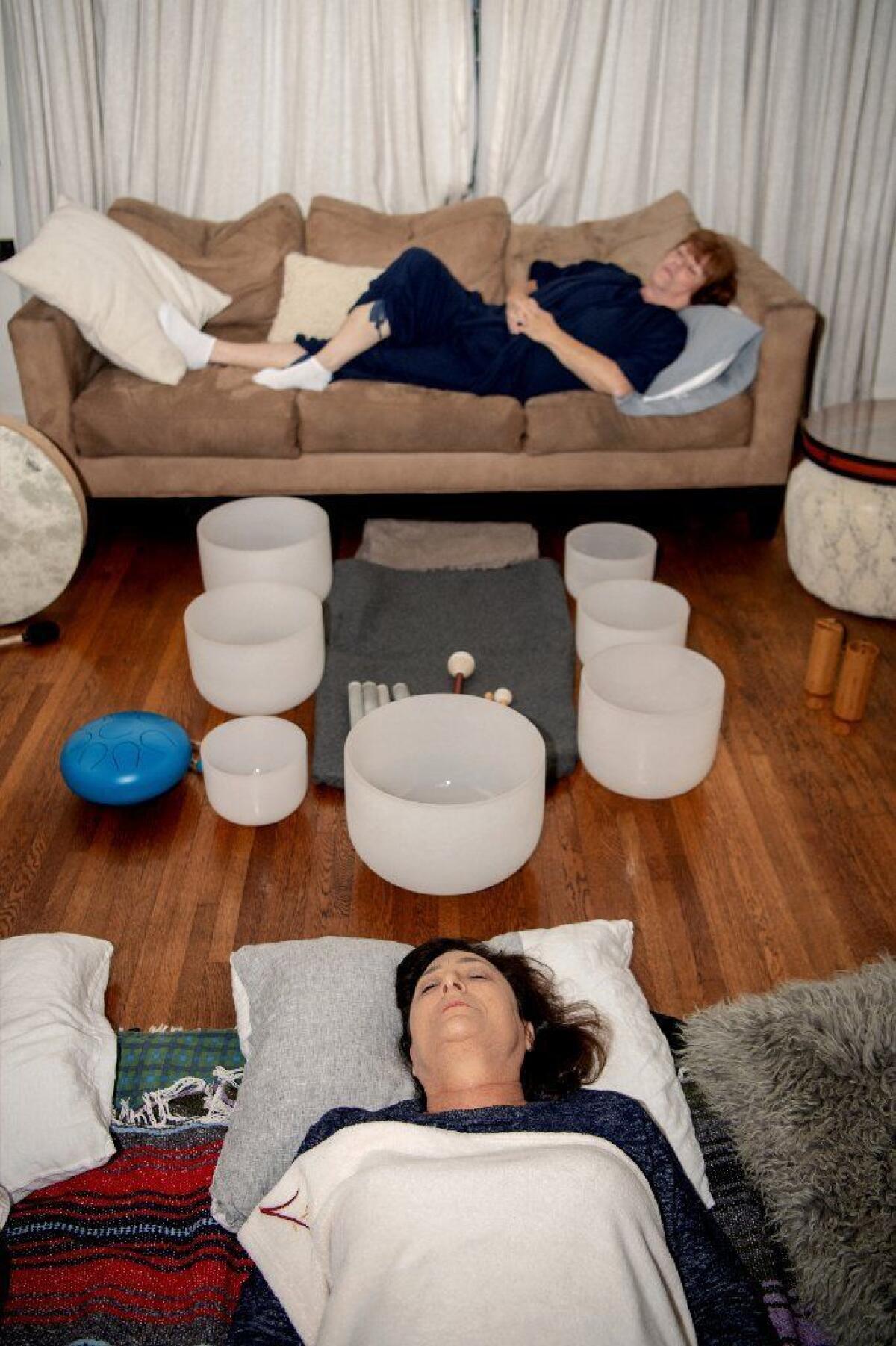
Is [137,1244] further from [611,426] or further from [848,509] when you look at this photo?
[611,426]

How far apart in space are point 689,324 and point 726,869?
178 cm

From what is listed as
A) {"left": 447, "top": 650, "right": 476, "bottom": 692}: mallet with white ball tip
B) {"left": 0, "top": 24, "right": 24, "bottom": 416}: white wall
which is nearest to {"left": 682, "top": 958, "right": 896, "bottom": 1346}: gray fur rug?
{"left": 447, "top": 650, "right": 476, "bottom": 692}: mallet with white ball tip

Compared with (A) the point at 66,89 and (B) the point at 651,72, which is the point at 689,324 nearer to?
(B) the point at 651,72

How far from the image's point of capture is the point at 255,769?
7.63 feet

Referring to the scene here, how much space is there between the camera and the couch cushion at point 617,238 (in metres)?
3.53

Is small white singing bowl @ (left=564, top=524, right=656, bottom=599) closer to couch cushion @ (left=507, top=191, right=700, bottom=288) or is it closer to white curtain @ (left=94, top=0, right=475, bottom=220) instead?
couch cushion @ (left=507, top=191, right=700, bottom=288)

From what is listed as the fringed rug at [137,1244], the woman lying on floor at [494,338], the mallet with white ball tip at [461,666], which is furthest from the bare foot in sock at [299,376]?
the fringed rug at [137,1244]

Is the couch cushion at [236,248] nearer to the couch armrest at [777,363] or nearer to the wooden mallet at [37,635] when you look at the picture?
the wooden mallet at [37,635]

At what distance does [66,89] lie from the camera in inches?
145

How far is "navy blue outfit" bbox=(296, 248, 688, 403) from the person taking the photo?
321 centimetres

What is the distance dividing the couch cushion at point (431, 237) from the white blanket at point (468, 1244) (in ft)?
9.41

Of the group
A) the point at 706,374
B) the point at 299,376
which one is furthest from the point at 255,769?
the point at 706,374

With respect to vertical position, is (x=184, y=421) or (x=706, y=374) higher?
(x=706, y=374)

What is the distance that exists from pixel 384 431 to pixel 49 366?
3.00 ft
